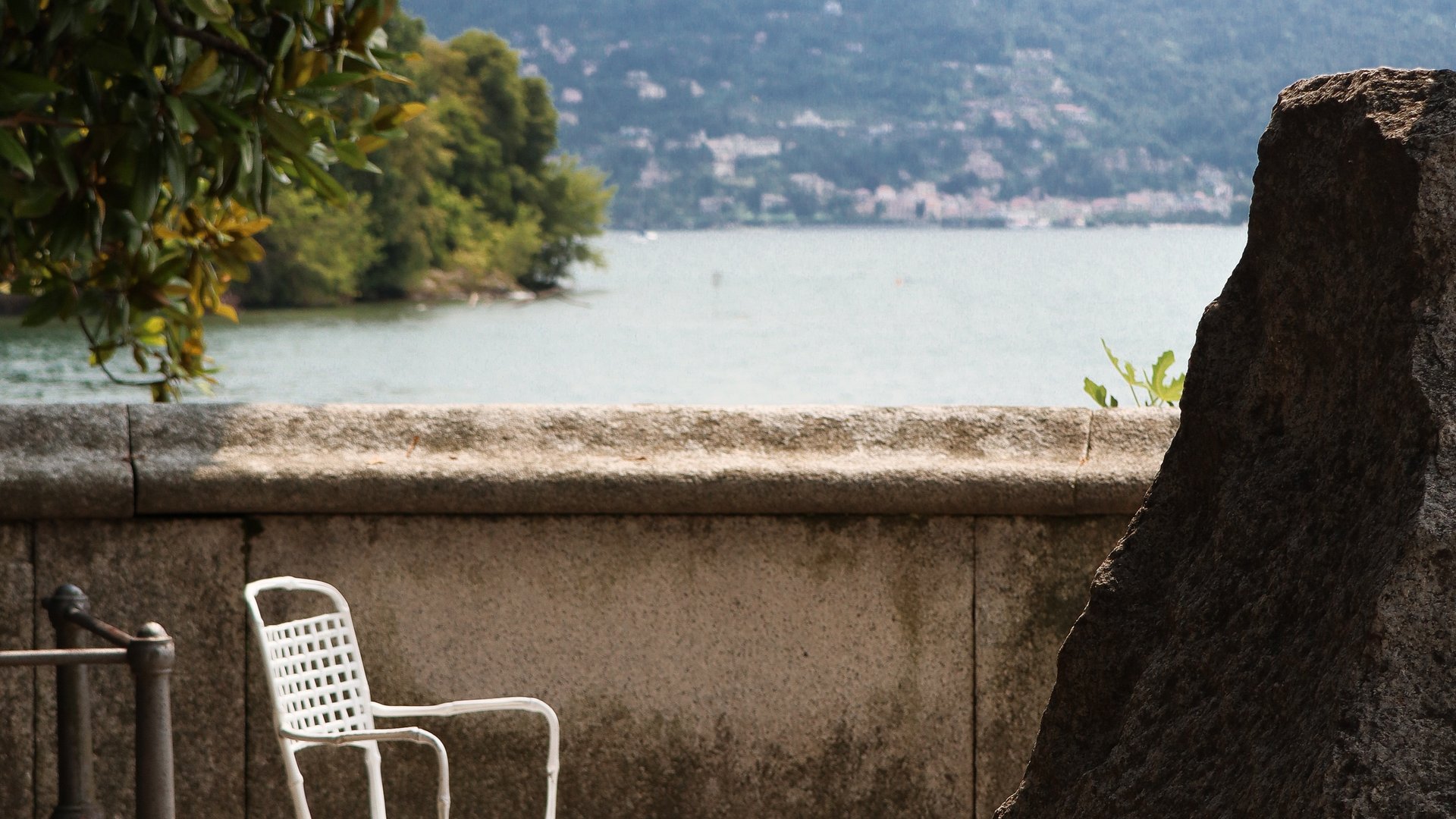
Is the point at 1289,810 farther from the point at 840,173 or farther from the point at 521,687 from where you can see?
the point at 840,173

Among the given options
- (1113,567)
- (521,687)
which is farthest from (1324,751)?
(521,687)

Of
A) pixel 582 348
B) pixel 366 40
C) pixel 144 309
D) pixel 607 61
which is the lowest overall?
pixel 582 348

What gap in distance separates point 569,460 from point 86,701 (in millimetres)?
1063

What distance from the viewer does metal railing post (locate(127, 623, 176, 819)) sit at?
1.88m

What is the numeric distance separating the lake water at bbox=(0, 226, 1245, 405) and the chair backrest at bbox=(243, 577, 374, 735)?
23.8m

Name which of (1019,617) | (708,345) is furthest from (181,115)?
(708,345)

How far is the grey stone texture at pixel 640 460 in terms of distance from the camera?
2.88 meters

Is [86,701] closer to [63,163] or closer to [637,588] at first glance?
[637,588]

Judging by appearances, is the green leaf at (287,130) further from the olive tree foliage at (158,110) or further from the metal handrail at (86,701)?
the metal handrail at (86,701)

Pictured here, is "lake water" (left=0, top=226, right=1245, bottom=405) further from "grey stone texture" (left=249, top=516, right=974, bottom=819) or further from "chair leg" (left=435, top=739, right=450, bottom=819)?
"chair leg" (left=435, top=739, right=450, bottom=819)

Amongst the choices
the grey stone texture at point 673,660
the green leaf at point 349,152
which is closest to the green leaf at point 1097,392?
the grey stone texture at point 673,660

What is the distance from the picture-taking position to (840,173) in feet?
349

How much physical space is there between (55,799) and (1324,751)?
8.51ft

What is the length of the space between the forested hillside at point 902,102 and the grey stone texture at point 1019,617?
234 feet
